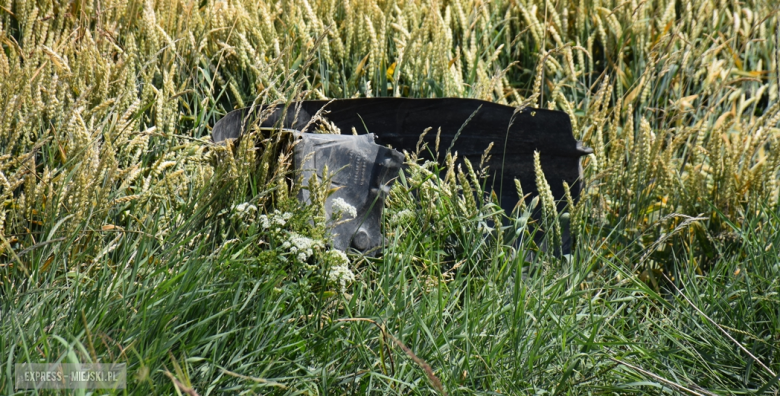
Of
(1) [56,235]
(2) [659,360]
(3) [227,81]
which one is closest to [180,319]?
(1) [56,235]

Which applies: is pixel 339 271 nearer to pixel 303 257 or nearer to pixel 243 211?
pixel 303 257

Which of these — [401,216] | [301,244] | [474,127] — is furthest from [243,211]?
[474,127]

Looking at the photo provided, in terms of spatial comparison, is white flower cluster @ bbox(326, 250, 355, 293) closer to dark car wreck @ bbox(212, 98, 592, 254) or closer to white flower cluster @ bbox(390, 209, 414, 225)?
white flower cluster @ bbox(390, 209, 414, 225)

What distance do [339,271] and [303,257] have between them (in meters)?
0.10

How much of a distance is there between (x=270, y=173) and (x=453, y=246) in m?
0.64

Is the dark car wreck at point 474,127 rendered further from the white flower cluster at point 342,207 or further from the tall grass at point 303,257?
the white flower cluster at point 342,207

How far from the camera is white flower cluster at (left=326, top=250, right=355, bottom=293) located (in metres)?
1.62

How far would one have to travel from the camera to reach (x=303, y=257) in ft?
5.17

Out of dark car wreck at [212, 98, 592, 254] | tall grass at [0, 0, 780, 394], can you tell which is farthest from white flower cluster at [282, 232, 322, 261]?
dark car wreck at [212, 98, 592, 254]

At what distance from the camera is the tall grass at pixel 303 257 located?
4.88ft

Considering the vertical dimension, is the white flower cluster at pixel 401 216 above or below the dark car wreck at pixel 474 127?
below

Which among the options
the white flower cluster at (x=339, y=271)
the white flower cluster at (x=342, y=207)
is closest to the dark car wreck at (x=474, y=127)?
the white flower cluster at (x=342, y=207)

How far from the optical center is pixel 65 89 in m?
2.00

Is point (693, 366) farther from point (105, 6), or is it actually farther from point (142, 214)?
point (105, 6)
